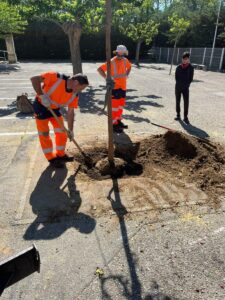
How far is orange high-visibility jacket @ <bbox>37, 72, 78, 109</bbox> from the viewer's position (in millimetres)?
4566

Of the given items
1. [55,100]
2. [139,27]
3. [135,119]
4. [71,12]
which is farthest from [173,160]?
[139,27]

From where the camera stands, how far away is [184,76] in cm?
757

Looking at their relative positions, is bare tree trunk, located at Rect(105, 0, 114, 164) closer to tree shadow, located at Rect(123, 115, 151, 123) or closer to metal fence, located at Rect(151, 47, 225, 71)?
tree shadow, located at Rect(123, 115, 151, 123)

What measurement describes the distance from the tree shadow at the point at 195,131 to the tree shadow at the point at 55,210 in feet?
11.1

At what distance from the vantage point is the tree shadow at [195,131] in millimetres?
6703

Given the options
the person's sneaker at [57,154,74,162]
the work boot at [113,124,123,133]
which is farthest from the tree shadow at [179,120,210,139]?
the person's sneaker at [57,154,74,162]

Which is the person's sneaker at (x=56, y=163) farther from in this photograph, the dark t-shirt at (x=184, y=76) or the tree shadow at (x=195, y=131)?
the dark t-shirt at (x=184, y=76)

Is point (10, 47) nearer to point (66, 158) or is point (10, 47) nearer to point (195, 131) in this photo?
point (195, 131)

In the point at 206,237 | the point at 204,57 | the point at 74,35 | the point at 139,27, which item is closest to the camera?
the point at 206,237

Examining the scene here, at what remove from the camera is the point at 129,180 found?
4.61 meters

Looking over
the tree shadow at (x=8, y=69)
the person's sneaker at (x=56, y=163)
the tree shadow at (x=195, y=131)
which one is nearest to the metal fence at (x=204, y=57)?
the tree shadow at (x=8, y=69)

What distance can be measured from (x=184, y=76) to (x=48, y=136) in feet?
A: 14.2

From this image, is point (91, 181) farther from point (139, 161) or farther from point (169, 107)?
point (169, 107)

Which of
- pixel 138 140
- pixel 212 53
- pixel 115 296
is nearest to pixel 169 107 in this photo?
pixel 138 140
